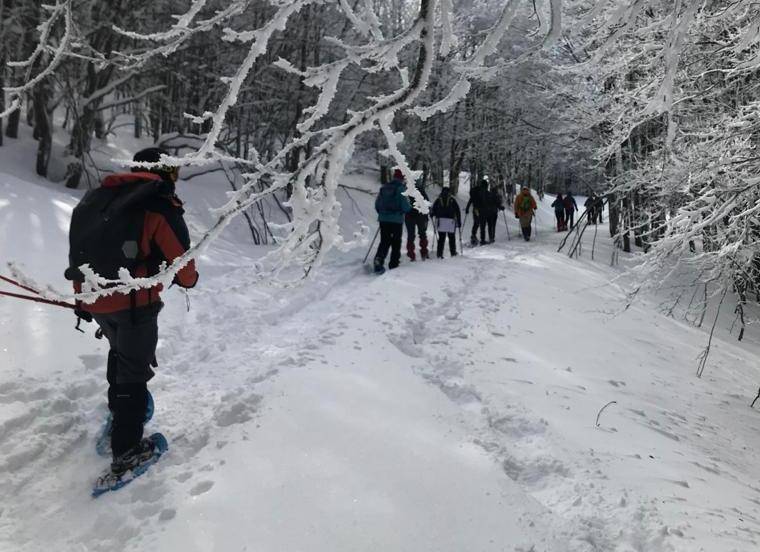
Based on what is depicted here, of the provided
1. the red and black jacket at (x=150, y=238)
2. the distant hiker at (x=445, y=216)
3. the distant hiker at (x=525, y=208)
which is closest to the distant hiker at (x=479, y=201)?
the distant hiker at (x=525, y=208)

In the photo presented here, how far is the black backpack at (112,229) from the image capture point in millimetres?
2523

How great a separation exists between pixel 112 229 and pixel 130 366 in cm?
74

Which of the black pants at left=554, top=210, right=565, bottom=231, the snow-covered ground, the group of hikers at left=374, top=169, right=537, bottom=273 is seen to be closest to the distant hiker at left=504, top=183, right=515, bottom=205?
the black pants at left=554, top=210, right=565, bottom=231

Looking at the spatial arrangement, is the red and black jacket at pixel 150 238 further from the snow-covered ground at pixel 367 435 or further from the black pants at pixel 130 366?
the snow-covered ground at pixel 367 435

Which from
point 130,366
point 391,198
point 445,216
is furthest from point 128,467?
point 445,216

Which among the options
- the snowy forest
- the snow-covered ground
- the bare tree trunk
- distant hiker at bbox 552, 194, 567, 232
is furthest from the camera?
distant hiker at bbox 552, 194, 567, 232

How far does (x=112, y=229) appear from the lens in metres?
2.52

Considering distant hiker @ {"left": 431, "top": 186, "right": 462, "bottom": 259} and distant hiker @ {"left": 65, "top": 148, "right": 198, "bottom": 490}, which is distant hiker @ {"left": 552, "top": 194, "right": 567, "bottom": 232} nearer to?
distant hiker @ {"left": 431, "top": 186, "right": 462, "bottom": 259}

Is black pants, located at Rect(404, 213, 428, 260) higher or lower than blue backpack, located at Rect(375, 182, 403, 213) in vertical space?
lower

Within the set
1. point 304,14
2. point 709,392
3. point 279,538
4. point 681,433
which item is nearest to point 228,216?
point 279,538

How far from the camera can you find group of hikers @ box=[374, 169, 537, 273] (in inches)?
336

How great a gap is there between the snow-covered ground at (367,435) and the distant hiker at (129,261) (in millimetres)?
229

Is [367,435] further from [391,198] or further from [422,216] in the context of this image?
[422,216]

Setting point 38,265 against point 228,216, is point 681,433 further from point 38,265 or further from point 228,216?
point 38,265
